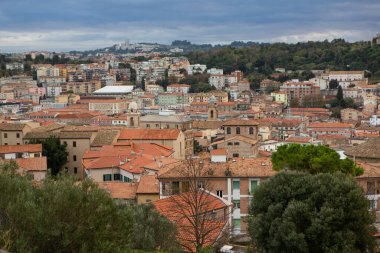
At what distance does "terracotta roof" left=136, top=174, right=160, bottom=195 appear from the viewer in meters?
25.5

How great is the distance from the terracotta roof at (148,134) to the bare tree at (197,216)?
69.6 feet

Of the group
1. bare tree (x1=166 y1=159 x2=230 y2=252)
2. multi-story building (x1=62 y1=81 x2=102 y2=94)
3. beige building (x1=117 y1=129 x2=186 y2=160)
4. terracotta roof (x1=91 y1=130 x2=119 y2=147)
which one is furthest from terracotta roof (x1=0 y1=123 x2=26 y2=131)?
multi-story building (x1=62 y1=81 x2=102 y2=94)

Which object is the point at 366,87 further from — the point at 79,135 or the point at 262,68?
the point at 79,135

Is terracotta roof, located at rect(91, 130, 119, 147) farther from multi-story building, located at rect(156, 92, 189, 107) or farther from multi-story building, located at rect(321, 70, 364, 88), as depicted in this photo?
multi-story building, located at rect(321, 70, 364, 88)

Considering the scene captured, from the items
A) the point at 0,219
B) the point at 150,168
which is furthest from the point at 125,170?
the point at 0,219

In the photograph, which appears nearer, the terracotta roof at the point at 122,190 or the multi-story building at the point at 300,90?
the terracotta roof at the point at 122,190

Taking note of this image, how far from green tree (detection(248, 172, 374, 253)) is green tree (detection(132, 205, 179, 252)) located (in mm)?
2159

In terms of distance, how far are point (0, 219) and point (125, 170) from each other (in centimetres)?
2199

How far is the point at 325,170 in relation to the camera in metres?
20.7

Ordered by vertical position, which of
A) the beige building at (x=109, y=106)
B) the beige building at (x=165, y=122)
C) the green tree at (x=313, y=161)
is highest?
the green tree at (x=313, y=161)

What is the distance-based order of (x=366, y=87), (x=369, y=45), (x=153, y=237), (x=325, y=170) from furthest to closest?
(x=369, y=45) < (x=366, y=87) < (x=325, y=170) < (x=153, y=237)

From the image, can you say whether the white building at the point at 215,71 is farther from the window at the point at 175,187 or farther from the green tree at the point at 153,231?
the green tree at the point at 153,231

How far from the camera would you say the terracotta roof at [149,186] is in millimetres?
25547

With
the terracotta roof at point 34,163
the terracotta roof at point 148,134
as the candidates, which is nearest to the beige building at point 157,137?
the terracotta roof at point 148,134
